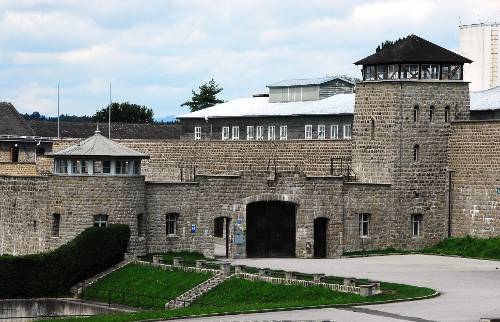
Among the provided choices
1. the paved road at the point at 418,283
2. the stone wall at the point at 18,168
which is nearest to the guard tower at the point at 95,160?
the paved road at the point at 418,283

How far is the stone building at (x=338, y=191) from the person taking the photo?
225 feet

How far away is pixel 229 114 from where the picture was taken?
93.7m

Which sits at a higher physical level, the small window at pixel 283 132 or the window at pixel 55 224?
the small window at pixel 283 132

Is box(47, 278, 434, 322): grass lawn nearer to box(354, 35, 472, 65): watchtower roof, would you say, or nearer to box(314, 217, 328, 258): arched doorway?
box(314, 217, 328, 258): arched doorway

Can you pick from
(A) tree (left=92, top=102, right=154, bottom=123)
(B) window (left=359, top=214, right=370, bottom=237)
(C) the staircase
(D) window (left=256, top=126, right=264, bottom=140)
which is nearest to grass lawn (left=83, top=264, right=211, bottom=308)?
(C) the staircase

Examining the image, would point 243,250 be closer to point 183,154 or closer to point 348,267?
point 348,267

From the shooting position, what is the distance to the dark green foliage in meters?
67.6

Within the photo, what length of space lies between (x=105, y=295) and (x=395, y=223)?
15.8 meters

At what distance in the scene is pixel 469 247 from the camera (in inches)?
2726

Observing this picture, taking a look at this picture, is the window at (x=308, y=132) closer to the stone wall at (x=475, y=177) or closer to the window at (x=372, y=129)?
the window at (x=372, y=129)

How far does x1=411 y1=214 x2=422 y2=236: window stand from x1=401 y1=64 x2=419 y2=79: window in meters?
6.61

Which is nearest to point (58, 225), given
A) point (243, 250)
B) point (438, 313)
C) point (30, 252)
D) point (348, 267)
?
point (30, 252)

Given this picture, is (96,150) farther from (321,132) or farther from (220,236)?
(321,132)

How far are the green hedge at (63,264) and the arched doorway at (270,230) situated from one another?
6.32m
